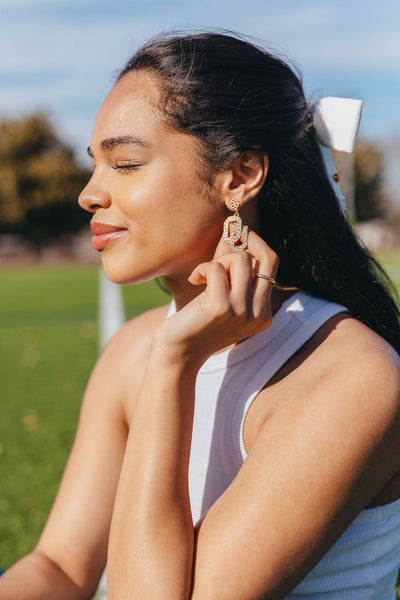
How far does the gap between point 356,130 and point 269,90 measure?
1.33 feet

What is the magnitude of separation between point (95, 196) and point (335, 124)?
88 cm

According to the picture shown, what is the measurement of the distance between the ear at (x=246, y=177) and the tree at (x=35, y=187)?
170ft

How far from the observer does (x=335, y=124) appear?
244cm

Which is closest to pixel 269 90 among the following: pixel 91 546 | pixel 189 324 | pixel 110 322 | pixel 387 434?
pixel 189 324

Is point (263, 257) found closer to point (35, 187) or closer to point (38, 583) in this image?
point (38, 583)

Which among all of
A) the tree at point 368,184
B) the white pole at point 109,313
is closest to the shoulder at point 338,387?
the white pole at point 109,313

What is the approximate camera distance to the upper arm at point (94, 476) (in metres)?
2.40

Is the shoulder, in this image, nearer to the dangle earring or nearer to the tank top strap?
the tank top strap

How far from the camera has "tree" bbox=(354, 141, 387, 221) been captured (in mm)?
62188

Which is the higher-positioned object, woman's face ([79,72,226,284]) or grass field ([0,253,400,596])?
woman's face ([79,72,226,284])

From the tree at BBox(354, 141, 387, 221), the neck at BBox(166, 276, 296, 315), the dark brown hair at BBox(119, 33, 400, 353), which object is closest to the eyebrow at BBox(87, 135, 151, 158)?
the dark brown hair at BBox(119, 33, 400, 353)

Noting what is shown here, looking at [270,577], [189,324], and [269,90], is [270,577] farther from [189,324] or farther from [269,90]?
[269,90]

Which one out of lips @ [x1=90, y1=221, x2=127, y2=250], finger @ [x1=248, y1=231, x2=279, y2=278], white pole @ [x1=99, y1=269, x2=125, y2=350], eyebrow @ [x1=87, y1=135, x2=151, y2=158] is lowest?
white pole @ [x1=99, y1=269, x2=125, y2=350]

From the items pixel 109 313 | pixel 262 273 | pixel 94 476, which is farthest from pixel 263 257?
pixel 109 313
